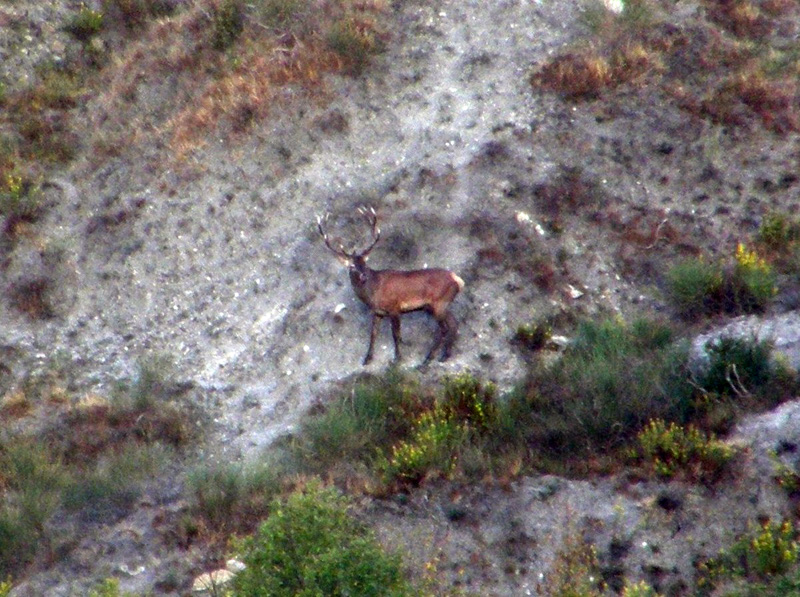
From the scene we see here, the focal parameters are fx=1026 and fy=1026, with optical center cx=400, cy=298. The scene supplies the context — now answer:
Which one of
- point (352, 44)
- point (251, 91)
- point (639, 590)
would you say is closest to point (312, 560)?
point (639, 590)

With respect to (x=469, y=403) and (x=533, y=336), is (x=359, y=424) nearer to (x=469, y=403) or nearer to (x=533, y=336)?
(x=469, y=403)

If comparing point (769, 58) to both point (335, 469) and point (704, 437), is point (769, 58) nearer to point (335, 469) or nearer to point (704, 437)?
point (704, 437)

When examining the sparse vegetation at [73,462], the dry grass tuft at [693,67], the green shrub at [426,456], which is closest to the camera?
the green shrub at [426,456]

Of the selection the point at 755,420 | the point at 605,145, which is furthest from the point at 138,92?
the point at 755,420

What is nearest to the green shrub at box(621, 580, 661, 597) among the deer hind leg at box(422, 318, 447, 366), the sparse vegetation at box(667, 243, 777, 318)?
the sparse vegetation at box(667, 243, 777, 318)

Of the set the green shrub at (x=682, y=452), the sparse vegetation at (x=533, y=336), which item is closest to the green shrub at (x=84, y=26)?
the sparse vegetation at (x=533, y=336)

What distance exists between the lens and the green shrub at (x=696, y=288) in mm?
13547

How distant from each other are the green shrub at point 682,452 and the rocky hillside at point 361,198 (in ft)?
8.87

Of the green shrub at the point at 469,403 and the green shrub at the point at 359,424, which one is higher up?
the green shrub at the point at 469,403

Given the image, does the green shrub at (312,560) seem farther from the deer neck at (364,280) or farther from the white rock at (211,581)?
the deer neck at (364,280)

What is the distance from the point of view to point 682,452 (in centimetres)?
1023

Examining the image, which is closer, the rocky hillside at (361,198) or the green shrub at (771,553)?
the green shrub at (771,553)

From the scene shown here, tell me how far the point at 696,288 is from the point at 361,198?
17.0 ft

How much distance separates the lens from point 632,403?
11211mm
